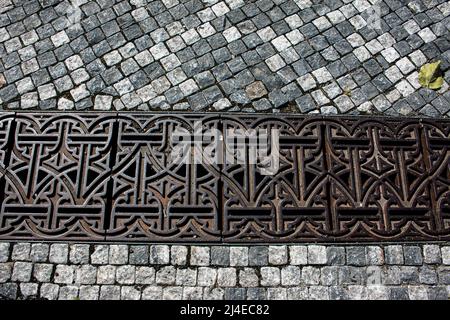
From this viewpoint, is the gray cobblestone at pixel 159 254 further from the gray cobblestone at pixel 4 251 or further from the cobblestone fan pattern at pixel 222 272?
the gray cobblestone at pixel 4 251

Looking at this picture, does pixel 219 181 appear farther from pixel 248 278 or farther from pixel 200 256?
pixel 248 278

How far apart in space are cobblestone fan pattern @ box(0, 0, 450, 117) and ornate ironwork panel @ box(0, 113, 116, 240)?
0.22m

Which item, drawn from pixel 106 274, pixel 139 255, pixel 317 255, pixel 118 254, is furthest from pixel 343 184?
pixel 106 274

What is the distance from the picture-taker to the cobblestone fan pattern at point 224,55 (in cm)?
442

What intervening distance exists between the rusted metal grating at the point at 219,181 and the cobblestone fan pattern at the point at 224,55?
0.19m

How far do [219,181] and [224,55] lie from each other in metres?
1.27

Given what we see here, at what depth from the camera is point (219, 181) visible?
4.04m

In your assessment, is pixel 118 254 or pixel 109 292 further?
pixel 118 254

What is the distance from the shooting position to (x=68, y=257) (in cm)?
372
